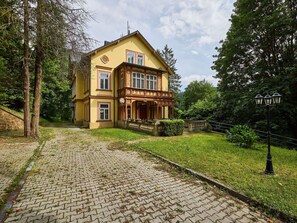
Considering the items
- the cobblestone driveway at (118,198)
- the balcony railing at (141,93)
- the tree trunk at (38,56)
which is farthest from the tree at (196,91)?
the cobblestone driveway at (118,198)

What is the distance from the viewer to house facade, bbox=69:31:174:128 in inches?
677

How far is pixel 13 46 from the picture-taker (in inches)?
494

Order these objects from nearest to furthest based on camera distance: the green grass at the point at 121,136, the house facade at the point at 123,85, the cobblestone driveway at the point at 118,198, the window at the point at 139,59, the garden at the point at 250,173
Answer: the cobblestone driveway at the point at 118,198
the garden at the point at 250,173
the green grass at the point at 121,136
the house facade at the point at 123,85
the window at the point at 139,59

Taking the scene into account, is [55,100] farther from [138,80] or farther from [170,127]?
[170,127]

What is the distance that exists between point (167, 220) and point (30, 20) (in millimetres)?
11373

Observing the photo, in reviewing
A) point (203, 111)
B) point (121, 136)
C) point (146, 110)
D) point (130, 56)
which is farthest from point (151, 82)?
point (121, 136)

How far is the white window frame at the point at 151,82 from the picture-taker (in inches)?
755

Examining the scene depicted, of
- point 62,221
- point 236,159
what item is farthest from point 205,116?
point 62,221

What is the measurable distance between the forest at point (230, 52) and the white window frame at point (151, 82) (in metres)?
6.97

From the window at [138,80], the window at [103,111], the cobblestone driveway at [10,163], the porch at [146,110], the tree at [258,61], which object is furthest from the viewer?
→ the window at [138,80]

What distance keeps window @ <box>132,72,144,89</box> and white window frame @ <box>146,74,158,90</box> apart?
2.66ft

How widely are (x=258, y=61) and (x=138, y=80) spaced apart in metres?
11.7

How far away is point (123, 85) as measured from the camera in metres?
17.5

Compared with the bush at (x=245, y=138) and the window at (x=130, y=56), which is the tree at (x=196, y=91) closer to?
the window at (x=130, y=56)
